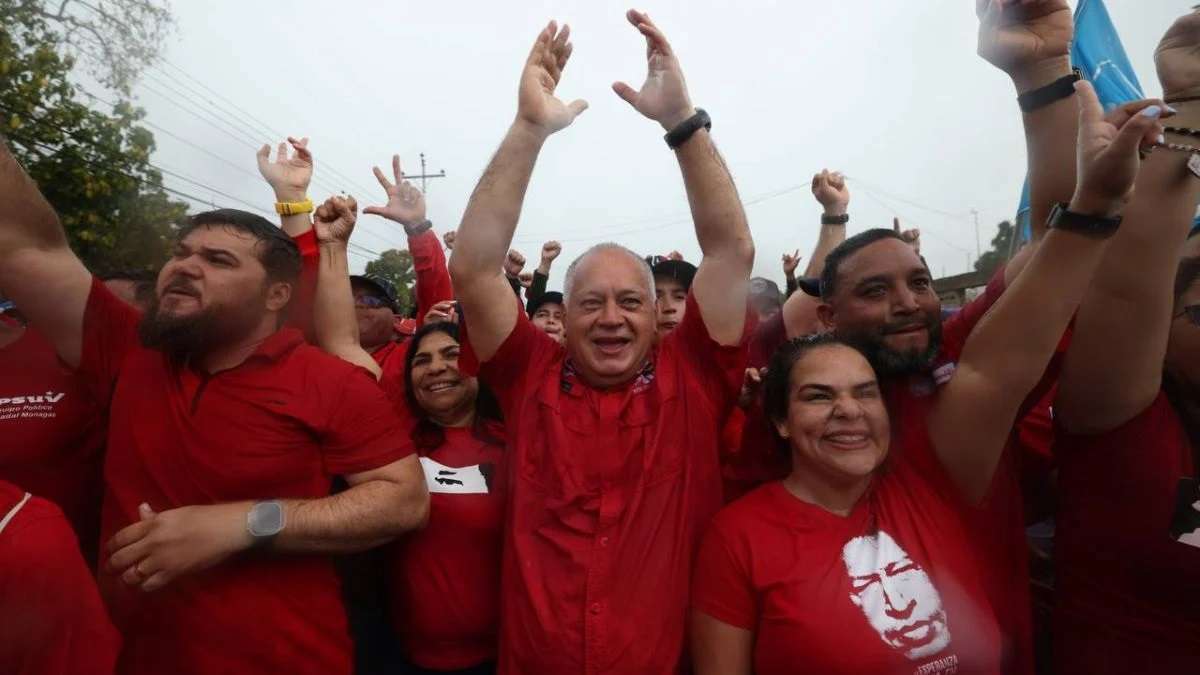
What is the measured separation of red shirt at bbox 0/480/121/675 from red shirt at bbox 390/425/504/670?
3.05ft

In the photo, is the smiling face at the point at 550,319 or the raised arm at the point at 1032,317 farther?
the smiling face at the point at 550,319

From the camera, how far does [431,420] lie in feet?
8.75

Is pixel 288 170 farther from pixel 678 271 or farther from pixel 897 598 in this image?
pixel 897 598

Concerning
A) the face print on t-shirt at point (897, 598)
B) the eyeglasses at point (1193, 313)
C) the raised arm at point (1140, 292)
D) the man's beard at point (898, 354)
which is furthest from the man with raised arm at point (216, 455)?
the eyeglasses at point (1193, 313)

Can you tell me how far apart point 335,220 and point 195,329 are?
3.68ft

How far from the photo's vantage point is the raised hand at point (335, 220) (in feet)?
9.73

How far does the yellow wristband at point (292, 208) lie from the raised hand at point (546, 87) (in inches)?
47.8

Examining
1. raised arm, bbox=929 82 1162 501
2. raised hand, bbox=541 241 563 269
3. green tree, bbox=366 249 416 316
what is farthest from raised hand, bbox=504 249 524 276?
green tree, bbox=366 249 416 316

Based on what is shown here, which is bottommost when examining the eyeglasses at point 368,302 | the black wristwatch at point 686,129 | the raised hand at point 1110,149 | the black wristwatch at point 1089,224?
the eyeglasses at point 368,302

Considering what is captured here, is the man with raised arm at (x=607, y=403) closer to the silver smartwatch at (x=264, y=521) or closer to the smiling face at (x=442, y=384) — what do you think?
the smiling face at (x=442, y=384)

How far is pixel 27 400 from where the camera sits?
6.98ft

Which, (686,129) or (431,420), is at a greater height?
(686,129)

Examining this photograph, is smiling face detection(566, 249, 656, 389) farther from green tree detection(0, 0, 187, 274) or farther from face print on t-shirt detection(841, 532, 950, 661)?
green tree detection(0, 0, 187, 274)

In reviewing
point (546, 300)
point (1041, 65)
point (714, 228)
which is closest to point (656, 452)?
point (714, 228)
